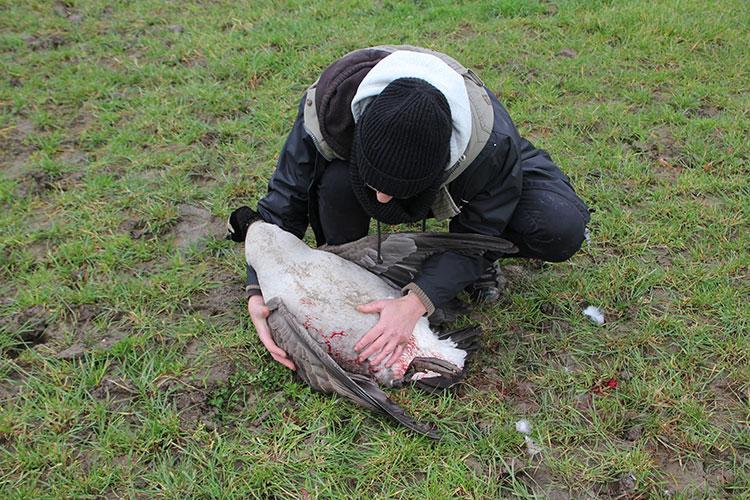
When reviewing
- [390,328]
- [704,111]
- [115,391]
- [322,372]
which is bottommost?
[115,391]

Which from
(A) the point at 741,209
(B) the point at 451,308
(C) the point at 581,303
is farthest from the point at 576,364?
(A) the point at 741,209

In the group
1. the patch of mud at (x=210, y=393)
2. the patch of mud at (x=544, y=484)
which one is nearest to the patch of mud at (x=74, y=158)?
the patch of mud at (x=210, y=393)

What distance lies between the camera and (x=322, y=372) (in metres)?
2.47

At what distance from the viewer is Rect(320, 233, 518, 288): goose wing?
2.57m

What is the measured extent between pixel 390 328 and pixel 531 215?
78 centimetres

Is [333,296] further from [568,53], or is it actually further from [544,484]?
[568,53]

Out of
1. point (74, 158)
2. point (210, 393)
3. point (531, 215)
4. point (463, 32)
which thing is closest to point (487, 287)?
point (531, 215)

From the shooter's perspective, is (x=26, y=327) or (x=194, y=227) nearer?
(x=26, y=327)

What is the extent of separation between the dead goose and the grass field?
0.11m

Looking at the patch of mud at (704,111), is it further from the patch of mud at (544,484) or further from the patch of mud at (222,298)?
the patch of mud at (222,298)

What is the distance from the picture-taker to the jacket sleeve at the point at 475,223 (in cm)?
246

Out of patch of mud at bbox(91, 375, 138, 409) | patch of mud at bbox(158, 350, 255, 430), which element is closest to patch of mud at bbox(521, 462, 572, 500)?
patch of mud at bbox(158, 350, 255, 430)

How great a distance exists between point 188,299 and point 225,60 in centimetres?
231

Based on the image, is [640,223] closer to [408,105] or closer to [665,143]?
[665,143]
